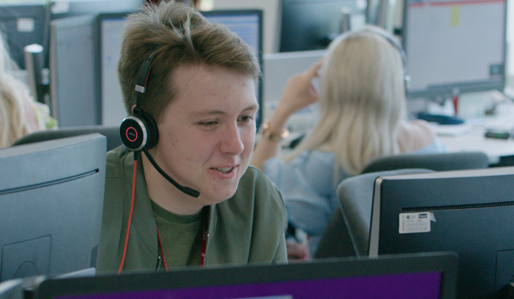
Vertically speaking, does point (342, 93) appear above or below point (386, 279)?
above

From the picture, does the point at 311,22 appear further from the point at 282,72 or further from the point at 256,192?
the point at 256,192

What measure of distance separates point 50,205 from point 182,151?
33 centimetres

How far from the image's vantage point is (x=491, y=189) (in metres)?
0.77

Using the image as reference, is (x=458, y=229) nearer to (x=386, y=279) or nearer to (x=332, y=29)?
(x=386, y=279)

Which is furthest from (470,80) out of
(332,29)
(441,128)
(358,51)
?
(358,51)

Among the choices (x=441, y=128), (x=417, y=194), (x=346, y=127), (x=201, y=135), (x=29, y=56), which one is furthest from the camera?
(x=441, y=128)

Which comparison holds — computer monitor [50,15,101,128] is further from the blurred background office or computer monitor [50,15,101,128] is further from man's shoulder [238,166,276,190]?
man's shoulder [238,166,276,190]

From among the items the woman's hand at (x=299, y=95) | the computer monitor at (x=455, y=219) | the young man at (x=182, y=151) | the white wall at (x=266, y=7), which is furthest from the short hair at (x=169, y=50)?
the white wall at (x=266, y=7)

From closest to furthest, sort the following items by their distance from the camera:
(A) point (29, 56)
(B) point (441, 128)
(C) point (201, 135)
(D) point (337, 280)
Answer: (D) point (337, 280) → (C) point (201, 135) → (A) point (29, 56) → (B) point (441, 128)

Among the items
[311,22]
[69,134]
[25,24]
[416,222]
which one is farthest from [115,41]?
[416,222]

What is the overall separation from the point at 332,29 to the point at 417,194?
223 centimetres

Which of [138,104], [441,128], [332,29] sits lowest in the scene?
[441,128]

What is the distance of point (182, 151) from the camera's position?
98 cm

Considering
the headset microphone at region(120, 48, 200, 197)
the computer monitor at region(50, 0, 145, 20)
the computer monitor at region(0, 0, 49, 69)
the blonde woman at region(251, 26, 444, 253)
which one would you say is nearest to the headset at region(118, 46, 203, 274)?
the headset microphone at region(120, 48, 200, 197)
